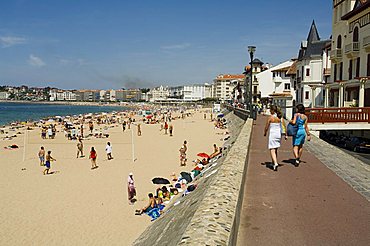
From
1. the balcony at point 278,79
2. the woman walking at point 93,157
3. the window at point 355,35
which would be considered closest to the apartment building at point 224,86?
the balcony at point 278,79

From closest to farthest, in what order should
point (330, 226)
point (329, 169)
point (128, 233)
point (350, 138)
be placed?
point (330, 226), point (329, 169), point (128, 233), point (350, 138)

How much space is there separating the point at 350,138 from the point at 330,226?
19476 millimetres

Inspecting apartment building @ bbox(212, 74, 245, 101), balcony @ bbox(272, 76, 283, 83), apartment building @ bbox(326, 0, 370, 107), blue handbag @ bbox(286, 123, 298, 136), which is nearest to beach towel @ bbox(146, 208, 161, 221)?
blue handbag @ bbox(286, 123, 298, 136)

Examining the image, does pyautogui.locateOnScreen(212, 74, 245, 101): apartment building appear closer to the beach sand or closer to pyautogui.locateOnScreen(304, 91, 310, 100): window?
pyautogui.locateOnScreen(304, 91, 310, 100): window

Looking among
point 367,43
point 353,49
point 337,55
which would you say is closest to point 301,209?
point 367,43

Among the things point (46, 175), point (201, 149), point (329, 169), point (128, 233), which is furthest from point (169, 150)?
point (329, 169)

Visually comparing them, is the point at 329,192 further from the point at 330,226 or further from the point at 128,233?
the point at 128,233

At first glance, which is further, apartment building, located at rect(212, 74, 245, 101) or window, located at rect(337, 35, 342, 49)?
apartment building, located at rect(212, 74, 245, 101)

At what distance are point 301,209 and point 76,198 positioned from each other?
10407 mm

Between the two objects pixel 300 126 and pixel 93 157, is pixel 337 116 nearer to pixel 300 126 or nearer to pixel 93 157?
pixel 300 126

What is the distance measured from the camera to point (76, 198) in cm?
1357

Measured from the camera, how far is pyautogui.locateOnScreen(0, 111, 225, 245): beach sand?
399 inches

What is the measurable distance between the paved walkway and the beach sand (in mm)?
4763

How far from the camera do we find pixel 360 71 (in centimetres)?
2584
